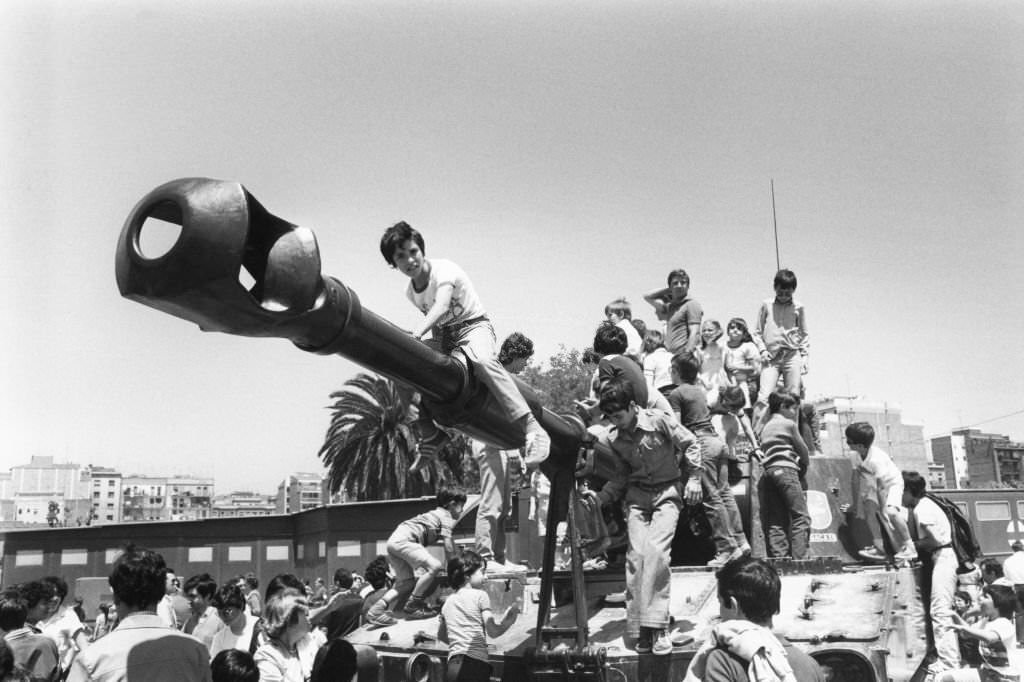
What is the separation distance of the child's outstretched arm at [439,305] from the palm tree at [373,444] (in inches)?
1266

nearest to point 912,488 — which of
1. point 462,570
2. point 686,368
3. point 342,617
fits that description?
point 686,368

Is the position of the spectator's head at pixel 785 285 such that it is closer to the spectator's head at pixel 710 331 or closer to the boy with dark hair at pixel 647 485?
the spectator's head at pixel 710 331

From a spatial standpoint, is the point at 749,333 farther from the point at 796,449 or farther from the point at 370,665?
the point at 370,665

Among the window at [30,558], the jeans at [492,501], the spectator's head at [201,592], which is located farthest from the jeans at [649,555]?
the window at [30,558]

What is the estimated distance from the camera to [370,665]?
7156 millimetres

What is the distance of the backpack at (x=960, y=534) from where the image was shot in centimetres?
916

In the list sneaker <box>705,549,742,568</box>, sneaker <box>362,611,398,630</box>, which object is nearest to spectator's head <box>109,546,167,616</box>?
sneaker <box>362,611,398,630</box>

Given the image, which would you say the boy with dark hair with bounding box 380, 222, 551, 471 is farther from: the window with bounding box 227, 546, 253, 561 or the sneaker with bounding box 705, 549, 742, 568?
the window with bounding box 227, 546, 253, 561

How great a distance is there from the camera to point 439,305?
6082mm

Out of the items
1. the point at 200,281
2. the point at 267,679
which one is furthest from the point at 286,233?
the point at 267,679

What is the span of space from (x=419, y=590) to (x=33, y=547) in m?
28.8

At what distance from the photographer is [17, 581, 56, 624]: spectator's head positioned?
7.80 m

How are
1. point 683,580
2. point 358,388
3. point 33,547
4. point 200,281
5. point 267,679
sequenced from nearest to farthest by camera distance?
point 200,281 < point 267,679 < point 683,580 < point 33,547 < point 358,388

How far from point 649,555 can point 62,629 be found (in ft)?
18.1
